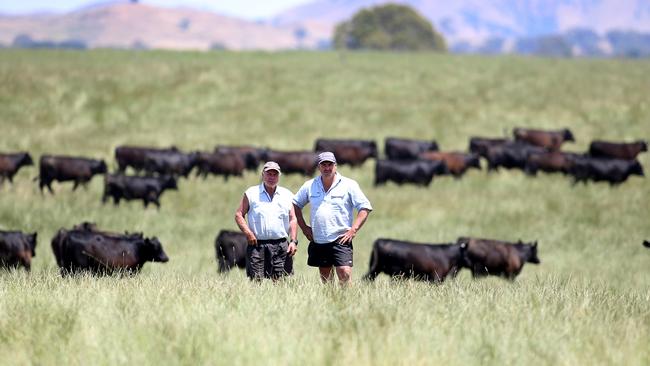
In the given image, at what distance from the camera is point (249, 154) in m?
28.4

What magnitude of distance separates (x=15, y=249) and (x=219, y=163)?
1443cm

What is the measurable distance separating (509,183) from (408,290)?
17.4 m

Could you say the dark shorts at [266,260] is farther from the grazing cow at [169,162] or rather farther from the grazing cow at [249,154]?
the grazing cow at [249,154]

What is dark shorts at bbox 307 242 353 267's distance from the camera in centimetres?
909

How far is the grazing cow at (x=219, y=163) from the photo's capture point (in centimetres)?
2752

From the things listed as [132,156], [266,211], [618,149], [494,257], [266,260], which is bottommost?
[494,257]

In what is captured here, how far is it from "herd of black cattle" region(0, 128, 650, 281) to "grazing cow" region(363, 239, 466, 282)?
0.02m

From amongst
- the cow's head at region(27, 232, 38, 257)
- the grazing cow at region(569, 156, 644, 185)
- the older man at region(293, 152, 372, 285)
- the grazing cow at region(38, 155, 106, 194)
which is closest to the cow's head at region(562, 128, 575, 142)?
the grazing cow at region(569, 156, 644, 185)

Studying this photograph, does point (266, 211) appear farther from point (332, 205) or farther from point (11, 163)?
point (11, 163)

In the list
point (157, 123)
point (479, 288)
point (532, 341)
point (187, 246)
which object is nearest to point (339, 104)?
point (157, 123)

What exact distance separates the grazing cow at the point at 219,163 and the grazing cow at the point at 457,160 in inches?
245

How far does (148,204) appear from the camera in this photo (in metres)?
22.7

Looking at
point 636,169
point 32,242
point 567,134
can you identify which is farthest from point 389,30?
point 32,242

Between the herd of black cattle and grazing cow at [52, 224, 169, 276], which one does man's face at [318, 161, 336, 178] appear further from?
grazing cow at [52, 224, 169, 276]
